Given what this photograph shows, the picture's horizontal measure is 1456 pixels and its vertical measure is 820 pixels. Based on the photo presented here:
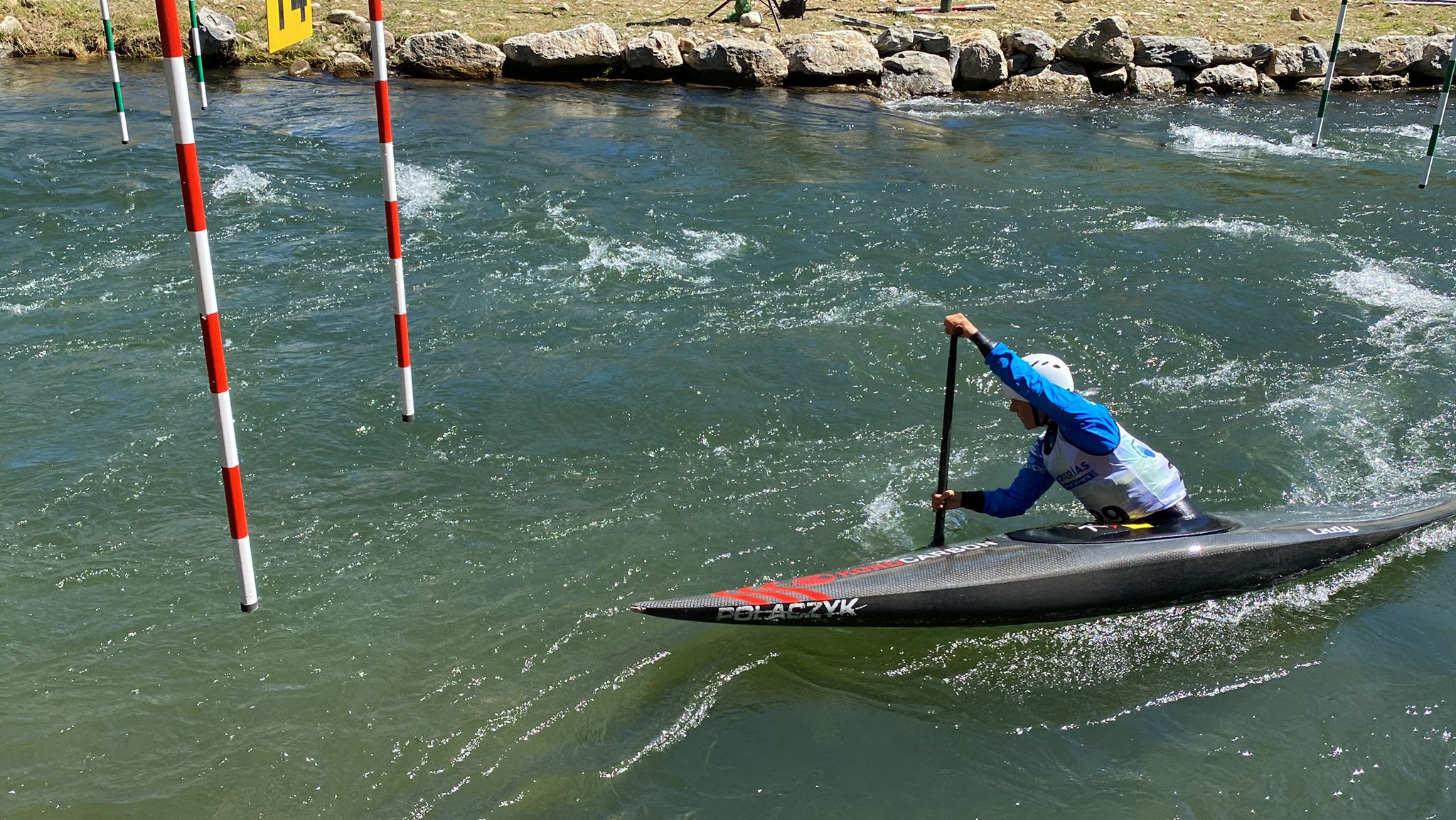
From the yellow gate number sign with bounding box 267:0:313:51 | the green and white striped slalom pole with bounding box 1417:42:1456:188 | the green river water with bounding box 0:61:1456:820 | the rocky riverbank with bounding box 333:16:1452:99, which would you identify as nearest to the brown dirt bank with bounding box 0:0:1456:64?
the rocky riverbank with bounding box 333:16:1452:99

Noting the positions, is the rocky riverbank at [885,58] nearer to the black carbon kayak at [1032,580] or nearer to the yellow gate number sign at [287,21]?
the yellow gate number sign at [287,21]

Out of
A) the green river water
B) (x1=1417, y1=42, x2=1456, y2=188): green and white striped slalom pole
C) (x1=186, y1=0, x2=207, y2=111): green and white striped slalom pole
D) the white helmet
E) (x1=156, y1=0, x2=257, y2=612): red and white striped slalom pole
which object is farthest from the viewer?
(x1=186, y1=0, x2=207, y2=111): green and white striped slalom pole

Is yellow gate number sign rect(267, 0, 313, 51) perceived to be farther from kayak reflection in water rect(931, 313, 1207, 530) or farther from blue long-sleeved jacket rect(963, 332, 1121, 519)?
blue long-sleeved jacket rect(963, 332, 1121, 519)

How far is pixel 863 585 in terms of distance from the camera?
14.5 feet

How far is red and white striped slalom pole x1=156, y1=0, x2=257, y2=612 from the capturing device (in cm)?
331

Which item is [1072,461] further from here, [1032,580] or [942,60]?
[942,60]

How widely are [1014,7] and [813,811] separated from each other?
15.6m

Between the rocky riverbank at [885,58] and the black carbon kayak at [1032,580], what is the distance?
11.0 meters

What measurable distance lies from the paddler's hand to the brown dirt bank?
40.4ft

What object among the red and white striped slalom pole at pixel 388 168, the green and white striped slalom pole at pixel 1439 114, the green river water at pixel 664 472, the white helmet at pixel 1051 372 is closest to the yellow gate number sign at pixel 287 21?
the red and white striped slalom pole at pixel 388 168

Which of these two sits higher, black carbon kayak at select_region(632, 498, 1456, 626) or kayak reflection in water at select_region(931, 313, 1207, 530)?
kayak reflection in water at select_region(931, 313, 1207, 530)

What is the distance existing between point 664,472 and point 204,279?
2671 millimetres

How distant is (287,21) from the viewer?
4836mm

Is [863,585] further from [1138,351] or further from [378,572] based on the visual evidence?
[1138,351]
